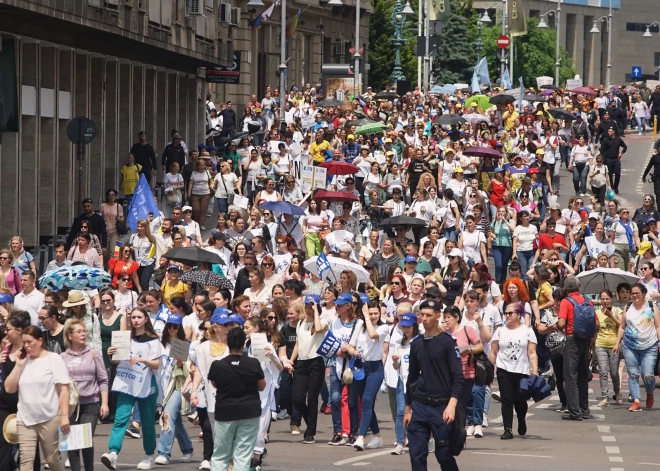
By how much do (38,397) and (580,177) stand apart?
28940mm

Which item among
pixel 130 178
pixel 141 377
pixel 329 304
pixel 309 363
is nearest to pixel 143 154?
pixel 130 178

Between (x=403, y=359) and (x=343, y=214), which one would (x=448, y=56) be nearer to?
(x=343, y=214)

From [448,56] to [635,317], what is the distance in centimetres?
9101

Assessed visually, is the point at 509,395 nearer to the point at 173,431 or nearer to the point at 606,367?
the point at 606,367

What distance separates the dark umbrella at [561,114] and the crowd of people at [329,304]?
3.93 metres

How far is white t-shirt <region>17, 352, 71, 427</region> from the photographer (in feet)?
A: 42.1

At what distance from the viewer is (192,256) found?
2270 cm

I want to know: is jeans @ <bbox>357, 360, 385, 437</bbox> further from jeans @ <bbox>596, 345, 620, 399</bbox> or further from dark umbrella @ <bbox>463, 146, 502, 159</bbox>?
dark umbrella @ <bbox>463, 146, 502, 159</bbox>

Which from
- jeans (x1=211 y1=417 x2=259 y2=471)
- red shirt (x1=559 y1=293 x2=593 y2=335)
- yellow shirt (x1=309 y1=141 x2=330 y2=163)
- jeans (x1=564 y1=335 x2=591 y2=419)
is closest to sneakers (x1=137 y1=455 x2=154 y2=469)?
jeans (x1=211 y1=417 x2=259 y2=471)

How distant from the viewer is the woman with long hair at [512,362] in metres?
17.8

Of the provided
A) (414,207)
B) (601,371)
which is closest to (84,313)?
(601,371)

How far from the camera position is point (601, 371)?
21.2m

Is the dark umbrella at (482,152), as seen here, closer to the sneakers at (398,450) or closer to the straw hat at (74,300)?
the sneakers at (398,450)

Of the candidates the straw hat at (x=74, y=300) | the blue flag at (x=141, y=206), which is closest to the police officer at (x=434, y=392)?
the straw hat at (x=74, y=300)
